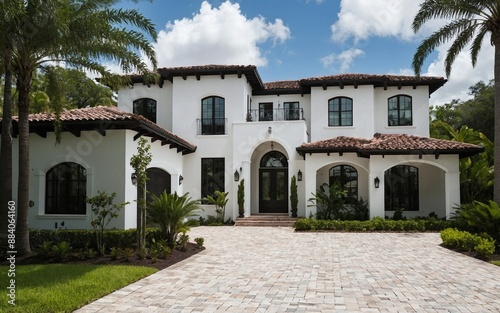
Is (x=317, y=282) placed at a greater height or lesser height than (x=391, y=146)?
lesser

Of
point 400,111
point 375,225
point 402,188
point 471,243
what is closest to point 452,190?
point 402,188

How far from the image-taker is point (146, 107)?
79.7 feet

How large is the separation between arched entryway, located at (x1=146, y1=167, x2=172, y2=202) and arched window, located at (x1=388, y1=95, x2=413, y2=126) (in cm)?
1278

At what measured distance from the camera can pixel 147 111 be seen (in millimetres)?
24266

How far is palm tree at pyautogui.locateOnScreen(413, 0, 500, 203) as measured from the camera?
1527 cm

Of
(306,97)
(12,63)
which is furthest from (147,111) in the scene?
(12,63)

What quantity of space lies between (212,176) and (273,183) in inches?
139

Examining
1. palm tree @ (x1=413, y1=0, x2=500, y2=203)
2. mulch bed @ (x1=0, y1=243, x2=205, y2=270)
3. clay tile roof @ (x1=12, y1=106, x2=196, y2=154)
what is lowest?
mulch bed @ (x1=0, y1=243, x2=205, y2=270)

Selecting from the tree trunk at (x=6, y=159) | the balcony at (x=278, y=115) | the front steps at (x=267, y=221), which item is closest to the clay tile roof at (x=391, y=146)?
the balcony at (x=278, y=115)

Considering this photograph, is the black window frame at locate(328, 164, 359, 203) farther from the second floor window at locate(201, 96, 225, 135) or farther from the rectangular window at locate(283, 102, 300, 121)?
the second floor window at locate(201, 96, 225, 135)

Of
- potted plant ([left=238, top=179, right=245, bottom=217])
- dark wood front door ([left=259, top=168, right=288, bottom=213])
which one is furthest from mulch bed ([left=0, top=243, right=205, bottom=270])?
dark wood front door ([left=259, top=168, right=288, bottom=213])

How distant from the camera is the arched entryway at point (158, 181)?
1936cm

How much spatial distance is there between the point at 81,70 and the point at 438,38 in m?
13.8

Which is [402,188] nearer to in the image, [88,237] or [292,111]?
[292,111]
